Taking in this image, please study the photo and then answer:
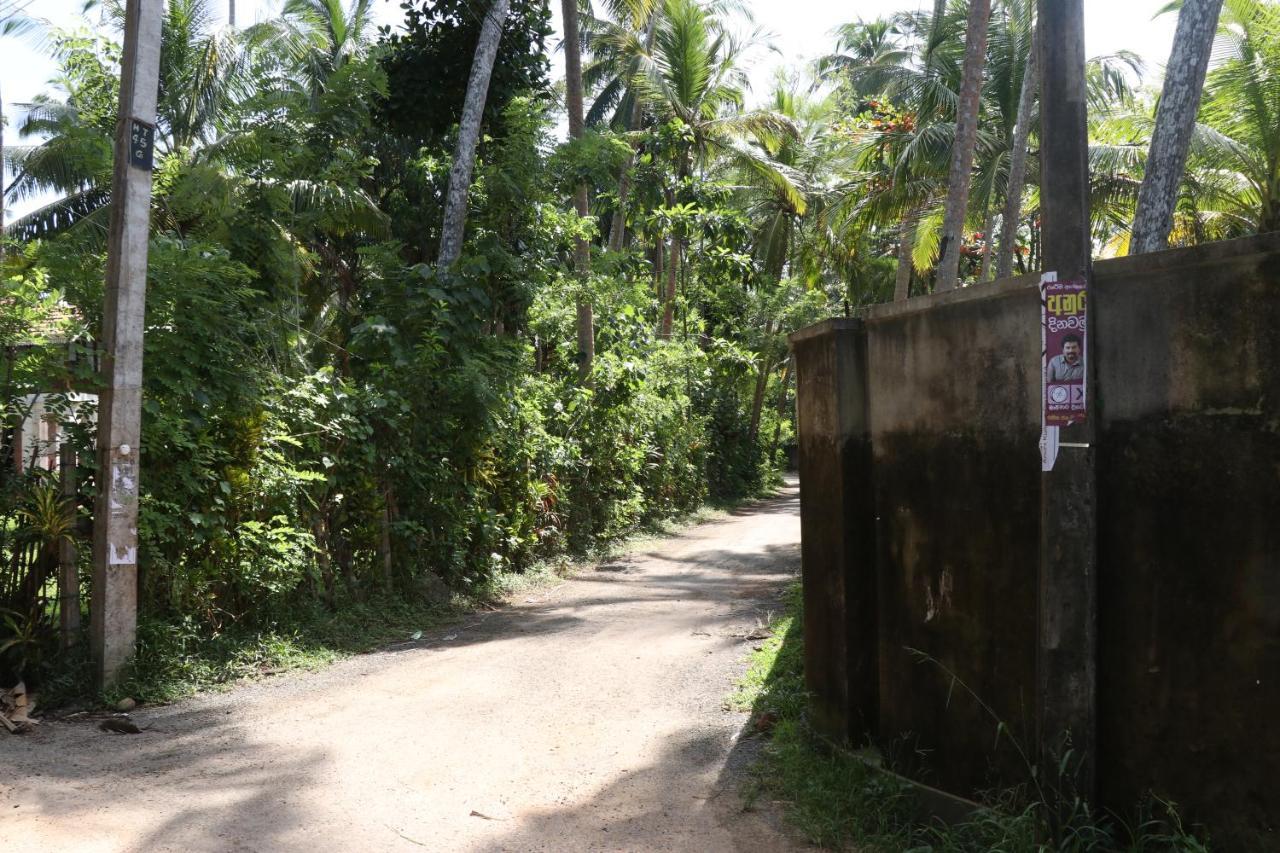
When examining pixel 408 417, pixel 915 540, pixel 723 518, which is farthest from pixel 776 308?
pixel 915 540

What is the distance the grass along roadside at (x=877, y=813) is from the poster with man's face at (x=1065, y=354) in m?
1.43

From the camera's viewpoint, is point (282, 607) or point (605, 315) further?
point (605, 315)

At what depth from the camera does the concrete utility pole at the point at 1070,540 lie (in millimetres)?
3768

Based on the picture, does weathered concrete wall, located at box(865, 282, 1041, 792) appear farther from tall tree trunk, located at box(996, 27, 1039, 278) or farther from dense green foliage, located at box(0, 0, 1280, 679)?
tall tree trunk, located at box(996, 27, 1039, 278)

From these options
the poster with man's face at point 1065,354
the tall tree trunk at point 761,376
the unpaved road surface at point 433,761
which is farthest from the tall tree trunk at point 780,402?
the poster with man's face at point 1065,354

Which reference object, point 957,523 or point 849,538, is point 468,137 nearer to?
point 849,538

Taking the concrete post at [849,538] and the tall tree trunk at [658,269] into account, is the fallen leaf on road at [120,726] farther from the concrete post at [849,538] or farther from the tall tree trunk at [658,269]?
the tall tree trunk at [658,269]

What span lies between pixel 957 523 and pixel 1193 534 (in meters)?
1.04

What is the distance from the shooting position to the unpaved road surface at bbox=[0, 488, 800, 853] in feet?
14.4

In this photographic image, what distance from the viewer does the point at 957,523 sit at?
14.4ft

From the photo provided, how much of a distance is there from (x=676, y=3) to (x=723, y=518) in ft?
36.4

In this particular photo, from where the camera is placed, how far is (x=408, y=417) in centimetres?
1020

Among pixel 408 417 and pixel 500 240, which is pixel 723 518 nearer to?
pixel 500 240

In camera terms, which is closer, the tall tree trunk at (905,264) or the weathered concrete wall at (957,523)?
the weathered concrete wall at (957,523)
